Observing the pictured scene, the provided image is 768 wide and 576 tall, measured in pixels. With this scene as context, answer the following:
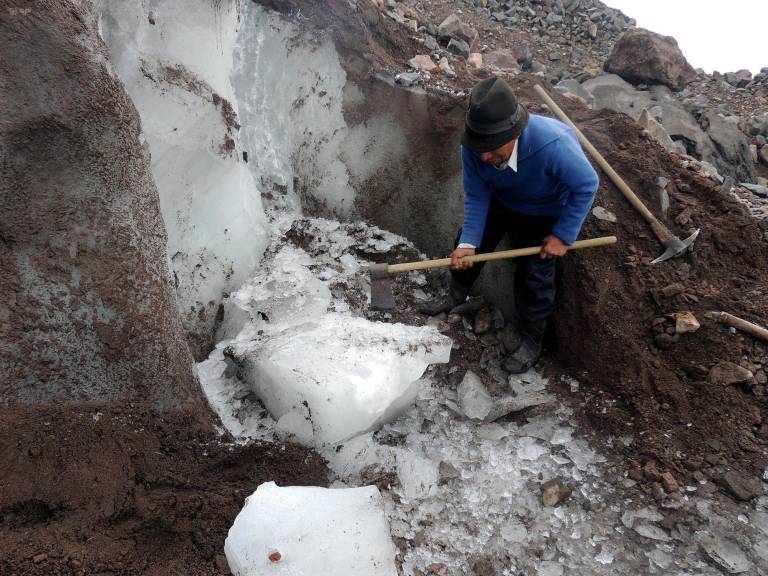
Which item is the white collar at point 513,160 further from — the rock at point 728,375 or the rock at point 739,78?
the rock at point 739,78

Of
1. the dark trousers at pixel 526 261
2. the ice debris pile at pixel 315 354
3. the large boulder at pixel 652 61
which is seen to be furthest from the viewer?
the large boulder at pixel 652 61

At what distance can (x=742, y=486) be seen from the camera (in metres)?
2.35

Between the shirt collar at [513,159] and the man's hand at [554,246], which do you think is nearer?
the shirt collar at [513,159]

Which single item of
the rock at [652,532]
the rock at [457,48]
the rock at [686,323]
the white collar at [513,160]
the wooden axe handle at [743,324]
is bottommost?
the rock at [652,532]

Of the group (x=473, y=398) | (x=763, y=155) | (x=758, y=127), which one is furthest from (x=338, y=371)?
(x=758, y=127)

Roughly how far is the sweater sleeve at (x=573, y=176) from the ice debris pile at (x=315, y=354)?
3.19ft

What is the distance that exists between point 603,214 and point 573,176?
2.49 ft

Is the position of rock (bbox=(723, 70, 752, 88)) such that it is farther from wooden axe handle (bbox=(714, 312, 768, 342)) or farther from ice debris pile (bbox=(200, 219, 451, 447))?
ice debris pile (bbox=(200, 219, 451, 447))

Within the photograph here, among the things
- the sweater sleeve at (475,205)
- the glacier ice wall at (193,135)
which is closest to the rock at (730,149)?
the sweater sleeve at (475,205)

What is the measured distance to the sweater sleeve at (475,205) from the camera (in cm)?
304

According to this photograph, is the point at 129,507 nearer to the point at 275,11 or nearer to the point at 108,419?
the point at 108,419

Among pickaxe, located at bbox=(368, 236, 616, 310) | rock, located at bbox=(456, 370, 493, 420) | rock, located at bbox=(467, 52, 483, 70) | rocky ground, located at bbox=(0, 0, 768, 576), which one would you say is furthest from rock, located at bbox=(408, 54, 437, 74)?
rock, located at bbox=(456, 370, 493, 420)

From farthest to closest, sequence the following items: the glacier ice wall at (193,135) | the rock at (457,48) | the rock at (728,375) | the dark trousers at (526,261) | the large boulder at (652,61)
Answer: the large boulder at (652,61), the rock at (457,48), the dark trousers at (526,261), the glacier ice wall at (193,135), the rock at (728,375)

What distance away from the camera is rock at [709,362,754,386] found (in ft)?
8.63
